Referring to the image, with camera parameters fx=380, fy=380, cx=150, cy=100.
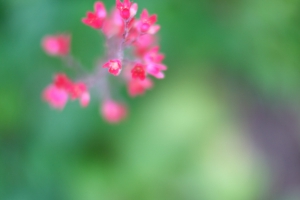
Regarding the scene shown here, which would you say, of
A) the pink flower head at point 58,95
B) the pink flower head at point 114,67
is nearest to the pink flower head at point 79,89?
the pink flower head at point 58,95

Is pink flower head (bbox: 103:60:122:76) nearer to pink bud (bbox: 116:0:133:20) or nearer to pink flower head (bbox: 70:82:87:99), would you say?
pink bud (bbox: 116:0:133:20)

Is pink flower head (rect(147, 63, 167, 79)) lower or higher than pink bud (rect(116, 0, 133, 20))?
lower

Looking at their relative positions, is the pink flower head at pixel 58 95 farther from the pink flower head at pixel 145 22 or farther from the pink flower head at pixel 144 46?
the pink flower head at pixel 145 22

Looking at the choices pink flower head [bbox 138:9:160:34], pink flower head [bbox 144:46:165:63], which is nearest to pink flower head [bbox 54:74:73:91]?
pink flower head [bbox 144:46:165:63]

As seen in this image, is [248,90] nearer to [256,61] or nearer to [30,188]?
[256,61]

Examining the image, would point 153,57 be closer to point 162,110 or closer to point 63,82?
point 63,82

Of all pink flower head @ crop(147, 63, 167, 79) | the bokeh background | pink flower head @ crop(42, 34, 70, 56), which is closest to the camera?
pink flower head @ crop(147, 63, 167, 79)
